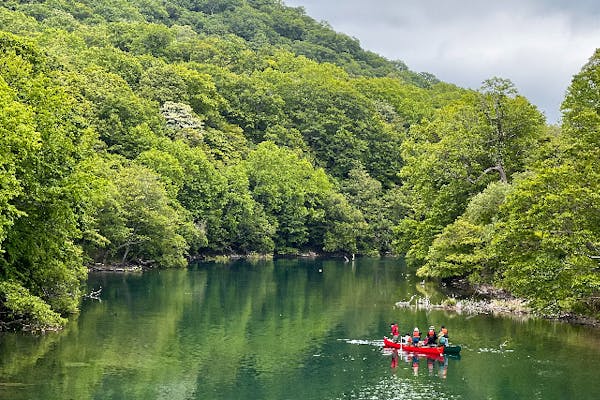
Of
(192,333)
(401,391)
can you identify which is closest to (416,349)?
(401,391)

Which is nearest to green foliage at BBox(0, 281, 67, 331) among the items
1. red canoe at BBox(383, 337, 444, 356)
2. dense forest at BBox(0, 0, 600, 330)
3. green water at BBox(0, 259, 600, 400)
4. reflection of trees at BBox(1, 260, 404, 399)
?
dense forest at BBox(0, 0, 600, 330)

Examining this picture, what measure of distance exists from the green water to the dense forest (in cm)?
280

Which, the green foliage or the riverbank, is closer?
the green foliage

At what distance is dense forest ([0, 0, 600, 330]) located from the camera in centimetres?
3469

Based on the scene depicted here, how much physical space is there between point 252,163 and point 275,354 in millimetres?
61801

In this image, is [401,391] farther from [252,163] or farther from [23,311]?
[252,163]

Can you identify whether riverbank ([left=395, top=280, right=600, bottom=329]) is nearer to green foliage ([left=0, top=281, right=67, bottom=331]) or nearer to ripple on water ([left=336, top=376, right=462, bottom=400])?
ripple on water ([left=336, top=376, right=462, bottom=400])

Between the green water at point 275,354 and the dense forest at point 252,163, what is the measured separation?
2.80 m

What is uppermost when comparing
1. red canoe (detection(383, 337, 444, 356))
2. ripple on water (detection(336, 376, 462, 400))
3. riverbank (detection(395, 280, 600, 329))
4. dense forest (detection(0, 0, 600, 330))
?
dense forest (detection(0, 0, 600, 330))

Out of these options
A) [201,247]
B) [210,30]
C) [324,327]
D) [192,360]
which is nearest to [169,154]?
[201,247]

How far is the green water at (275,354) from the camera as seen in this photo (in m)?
27.2

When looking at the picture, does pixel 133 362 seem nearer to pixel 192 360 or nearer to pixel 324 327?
pixel 192 360

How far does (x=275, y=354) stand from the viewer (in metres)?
33.5

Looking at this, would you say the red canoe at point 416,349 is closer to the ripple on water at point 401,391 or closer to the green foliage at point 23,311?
the ripple on water at point 401,391
